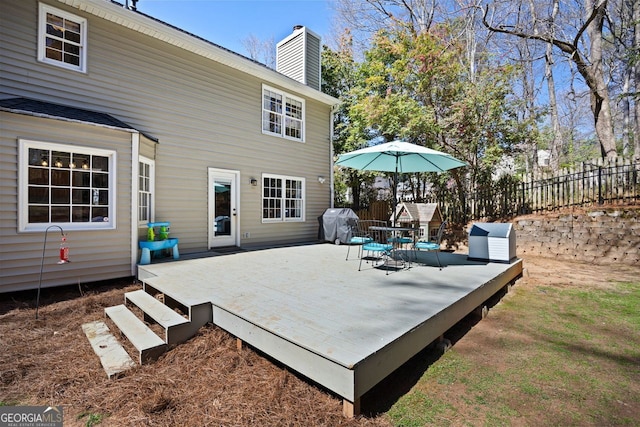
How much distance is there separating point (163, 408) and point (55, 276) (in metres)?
3.90

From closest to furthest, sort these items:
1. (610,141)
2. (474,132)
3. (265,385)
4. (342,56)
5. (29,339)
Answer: (265,385) → (29,339) → (474,132) → (610,141) → (342,56)

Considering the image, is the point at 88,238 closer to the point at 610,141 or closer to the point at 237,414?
the point at 237,414

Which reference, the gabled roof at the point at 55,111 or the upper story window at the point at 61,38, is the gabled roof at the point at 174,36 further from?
the gabled roof at the point at 55,111

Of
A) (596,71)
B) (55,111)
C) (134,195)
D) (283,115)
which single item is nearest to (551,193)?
(596,71)

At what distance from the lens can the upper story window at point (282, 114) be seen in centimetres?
880

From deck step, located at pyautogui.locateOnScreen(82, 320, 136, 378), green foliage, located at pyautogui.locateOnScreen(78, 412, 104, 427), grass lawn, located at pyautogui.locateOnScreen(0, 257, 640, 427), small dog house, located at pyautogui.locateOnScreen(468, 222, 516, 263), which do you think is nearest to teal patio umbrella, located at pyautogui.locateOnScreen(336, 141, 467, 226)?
small dog house, located at pyautogui.locateOnScreen(468, 222, 516, 263)

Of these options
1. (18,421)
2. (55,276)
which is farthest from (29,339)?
(55,276)

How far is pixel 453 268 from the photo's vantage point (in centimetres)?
531

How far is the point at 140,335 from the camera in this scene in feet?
10.1

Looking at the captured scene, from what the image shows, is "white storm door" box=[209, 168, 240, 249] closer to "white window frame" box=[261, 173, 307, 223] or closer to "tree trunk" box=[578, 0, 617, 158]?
"white window frame" box=[261, 173, 307, 223]

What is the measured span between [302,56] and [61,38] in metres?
6.64

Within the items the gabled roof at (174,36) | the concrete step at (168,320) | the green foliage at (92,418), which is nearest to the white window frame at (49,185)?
the concrete step at (168,320)

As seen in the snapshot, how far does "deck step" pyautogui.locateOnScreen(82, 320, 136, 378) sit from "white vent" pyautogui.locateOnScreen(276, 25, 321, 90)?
8.96 m

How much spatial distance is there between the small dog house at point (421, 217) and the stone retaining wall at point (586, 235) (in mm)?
2370
